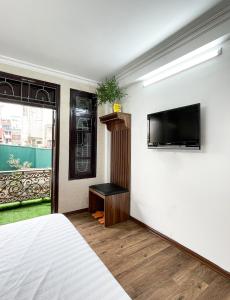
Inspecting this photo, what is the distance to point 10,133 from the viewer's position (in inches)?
174

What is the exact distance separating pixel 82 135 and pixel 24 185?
6.40 ft

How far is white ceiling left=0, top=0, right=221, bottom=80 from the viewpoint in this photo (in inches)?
65.6

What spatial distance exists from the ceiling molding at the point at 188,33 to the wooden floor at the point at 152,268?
2.66 m

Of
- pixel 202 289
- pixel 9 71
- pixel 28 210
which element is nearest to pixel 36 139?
pixel 28 210

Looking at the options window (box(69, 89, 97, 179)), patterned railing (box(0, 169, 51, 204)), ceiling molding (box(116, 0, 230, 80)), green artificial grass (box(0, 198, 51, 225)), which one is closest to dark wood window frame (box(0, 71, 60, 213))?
window (box(69, 89, 97, 179))

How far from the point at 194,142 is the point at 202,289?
4.97 feet

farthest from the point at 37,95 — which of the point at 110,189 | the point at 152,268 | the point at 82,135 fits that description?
the point at 152,268

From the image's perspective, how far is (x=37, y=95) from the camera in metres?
2.99

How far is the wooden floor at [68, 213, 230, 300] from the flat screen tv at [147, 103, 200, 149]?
1407 millimetres

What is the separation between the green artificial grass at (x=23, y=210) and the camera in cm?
324

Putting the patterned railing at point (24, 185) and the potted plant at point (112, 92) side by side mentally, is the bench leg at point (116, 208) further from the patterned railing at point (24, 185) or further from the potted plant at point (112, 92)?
the patterned railing at point (24, 185)

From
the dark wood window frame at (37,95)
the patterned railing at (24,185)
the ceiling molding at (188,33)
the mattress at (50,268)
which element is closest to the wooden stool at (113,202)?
the dark wood window frame at (37,95)

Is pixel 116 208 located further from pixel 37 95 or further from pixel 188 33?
pixel 188 33

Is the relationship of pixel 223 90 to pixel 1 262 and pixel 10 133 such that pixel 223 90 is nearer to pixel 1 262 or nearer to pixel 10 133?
pixel 1 262
